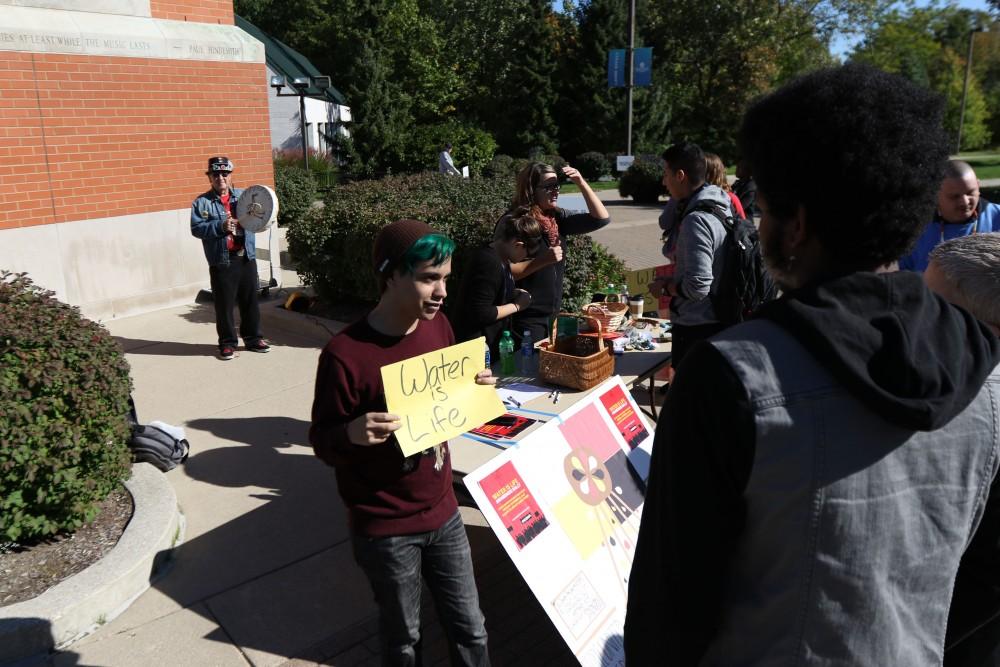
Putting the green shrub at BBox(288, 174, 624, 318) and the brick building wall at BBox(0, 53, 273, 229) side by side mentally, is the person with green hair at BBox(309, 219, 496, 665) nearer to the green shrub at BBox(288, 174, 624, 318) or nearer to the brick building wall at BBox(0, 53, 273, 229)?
the green shrub at BBox(288, 174, 624, 318)

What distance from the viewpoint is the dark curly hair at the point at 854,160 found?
1.24 metres

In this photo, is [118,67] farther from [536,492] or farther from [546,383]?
[536,492]

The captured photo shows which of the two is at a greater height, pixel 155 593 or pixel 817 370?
pixel 817 370

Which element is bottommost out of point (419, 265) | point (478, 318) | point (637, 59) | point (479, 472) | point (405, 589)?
point (405, 589)

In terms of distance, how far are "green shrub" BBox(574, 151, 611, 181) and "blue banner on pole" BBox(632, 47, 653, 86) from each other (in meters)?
7.66

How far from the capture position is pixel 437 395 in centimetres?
285

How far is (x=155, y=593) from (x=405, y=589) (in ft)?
6.13

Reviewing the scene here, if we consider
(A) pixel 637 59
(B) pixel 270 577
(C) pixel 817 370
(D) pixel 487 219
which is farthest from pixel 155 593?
(A) pixel 637 59

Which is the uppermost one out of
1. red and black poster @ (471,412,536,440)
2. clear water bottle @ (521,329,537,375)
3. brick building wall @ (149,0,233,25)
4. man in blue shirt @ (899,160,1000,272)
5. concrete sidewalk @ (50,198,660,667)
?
brick building wall @ (149,0,233,25)

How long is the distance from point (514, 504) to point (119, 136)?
27.6 feet

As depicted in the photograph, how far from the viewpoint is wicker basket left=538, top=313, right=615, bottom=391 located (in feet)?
13.9

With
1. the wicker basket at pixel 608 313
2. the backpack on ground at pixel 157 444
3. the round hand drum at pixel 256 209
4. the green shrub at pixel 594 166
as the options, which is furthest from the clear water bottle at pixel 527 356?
the green shrub at pixel 594 166

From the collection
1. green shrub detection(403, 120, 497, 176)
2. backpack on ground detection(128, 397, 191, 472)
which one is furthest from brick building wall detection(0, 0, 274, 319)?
green shrub detection(403, 120, 497, 176)

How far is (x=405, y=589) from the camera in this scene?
274cm
